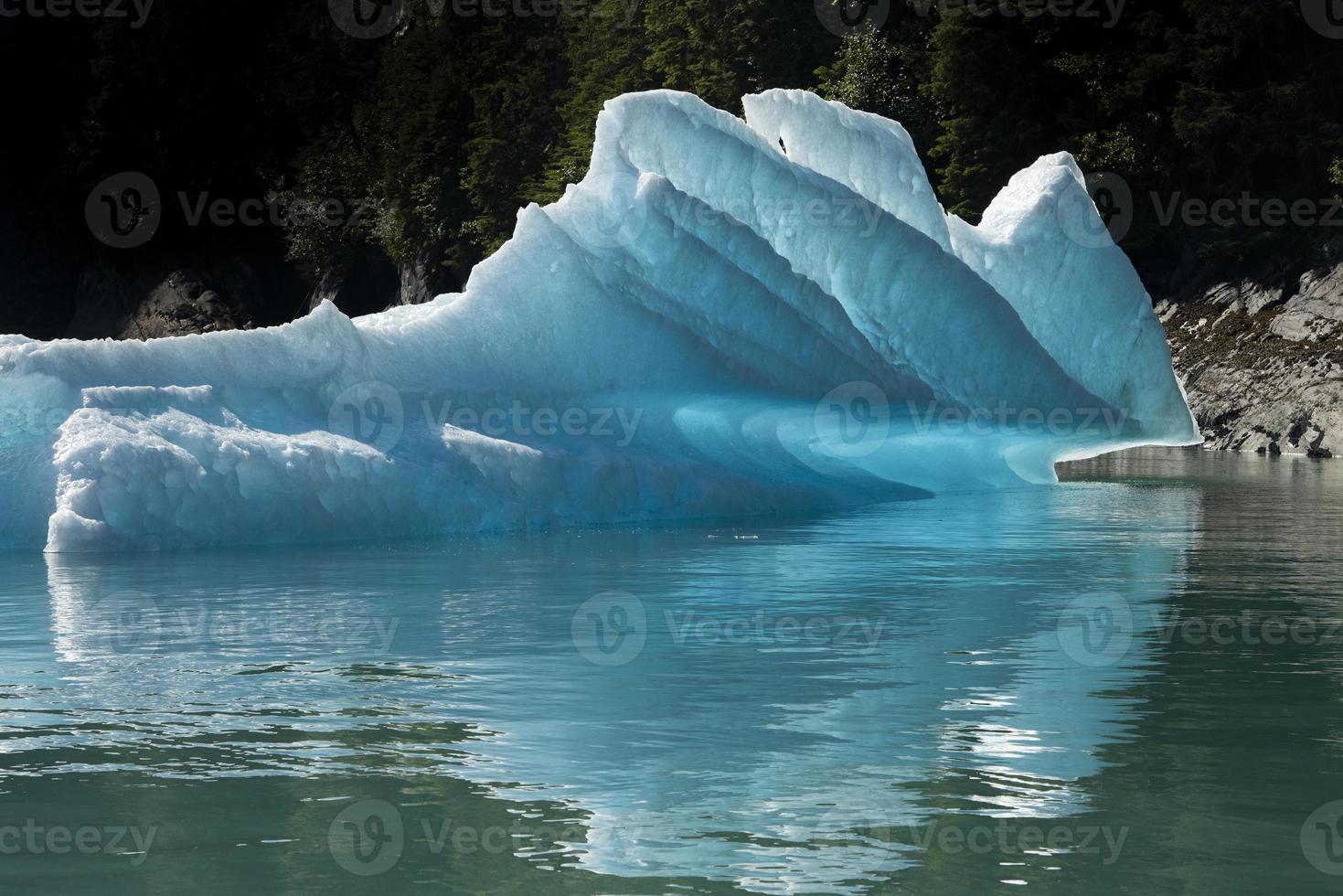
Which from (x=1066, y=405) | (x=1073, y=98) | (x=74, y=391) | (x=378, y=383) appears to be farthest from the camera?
(x=1073, y=98)

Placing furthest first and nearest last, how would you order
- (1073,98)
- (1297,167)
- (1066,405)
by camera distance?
1. (1073,98)
2. (1297,167)
3. (1066,405)

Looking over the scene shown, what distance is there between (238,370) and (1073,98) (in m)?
35.9

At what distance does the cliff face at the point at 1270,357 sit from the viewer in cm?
3709

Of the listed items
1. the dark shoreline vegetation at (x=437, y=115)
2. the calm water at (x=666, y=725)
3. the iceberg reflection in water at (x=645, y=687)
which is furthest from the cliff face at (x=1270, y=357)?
the calm water at (x=666, y=725)

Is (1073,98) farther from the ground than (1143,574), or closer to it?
farther from the ground

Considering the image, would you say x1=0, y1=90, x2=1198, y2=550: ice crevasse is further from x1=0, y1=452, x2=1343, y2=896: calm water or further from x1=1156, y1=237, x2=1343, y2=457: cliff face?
x1=1156, y1=237, x2=1343, y2=457: cliff face

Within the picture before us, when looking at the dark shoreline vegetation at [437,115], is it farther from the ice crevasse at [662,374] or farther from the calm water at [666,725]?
the calm water at [666,725]

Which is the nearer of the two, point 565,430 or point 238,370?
point 238,370

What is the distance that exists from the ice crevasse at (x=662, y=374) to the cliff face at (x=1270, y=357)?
47.0ft

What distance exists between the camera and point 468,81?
68750 mm

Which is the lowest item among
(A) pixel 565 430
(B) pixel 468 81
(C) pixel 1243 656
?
(C) pixel 1243 656

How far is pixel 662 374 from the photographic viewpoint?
1922 centimetres

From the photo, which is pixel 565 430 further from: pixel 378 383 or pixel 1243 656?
pixel 1243 656

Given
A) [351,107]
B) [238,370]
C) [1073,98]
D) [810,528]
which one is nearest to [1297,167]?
[1073,98]
